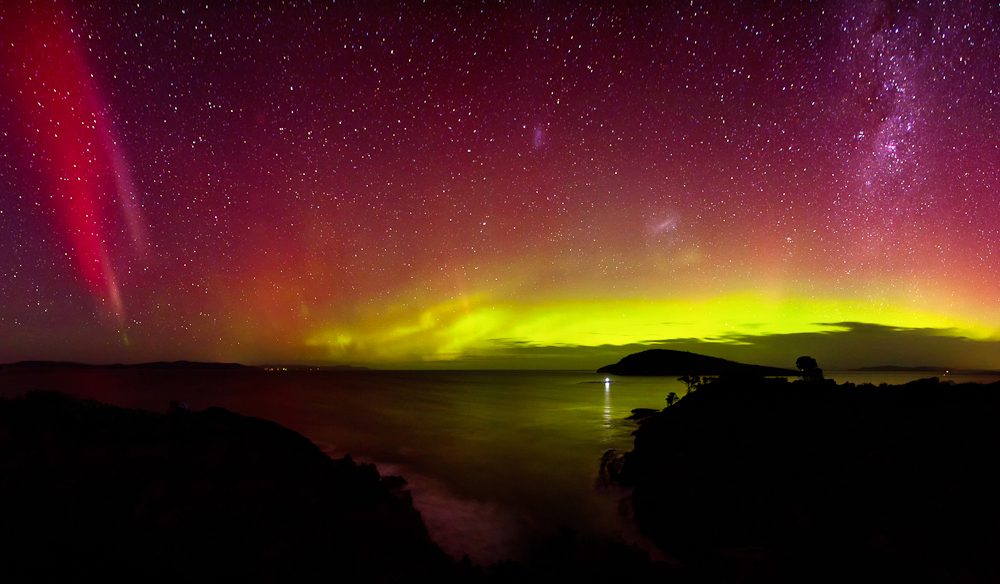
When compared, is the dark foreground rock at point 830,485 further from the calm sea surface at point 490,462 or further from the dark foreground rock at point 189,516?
the dark foreground rock at point 189,516

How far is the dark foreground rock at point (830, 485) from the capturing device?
269 inches

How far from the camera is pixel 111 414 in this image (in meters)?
14.2

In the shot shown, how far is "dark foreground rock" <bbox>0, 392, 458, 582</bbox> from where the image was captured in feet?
22.1

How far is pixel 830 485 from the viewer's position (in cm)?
988

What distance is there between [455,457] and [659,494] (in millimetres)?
15579

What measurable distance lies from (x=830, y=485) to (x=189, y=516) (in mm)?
12418

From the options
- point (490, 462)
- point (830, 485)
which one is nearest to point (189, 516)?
point (830, 485)

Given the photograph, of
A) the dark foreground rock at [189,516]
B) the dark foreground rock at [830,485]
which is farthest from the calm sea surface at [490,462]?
the dark foreground rock at [189,516]

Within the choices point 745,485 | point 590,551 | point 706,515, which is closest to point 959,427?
point 745,485

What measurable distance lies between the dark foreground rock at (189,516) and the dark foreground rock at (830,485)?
5.41 meters

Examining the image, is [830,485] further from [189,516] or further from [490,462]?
[490,462]

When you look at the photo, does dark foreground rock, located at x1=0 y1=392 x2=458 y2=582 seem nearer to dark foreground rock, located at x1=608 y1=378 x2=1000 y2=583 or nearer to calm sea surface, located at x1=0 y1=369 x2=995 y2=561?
calm sea surface, located at x1=0 y1=369 x2=995 y2=561

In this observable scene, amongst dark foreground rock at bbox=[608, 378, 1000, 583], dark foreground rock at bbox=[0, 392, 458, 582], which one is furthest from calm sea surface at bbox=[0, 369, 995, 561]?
dark foreground rock at bbox=[0, 392, 458, 582]

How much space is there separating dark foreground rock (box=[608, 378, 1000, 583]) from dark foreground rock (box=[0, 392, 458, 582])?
5.41m
